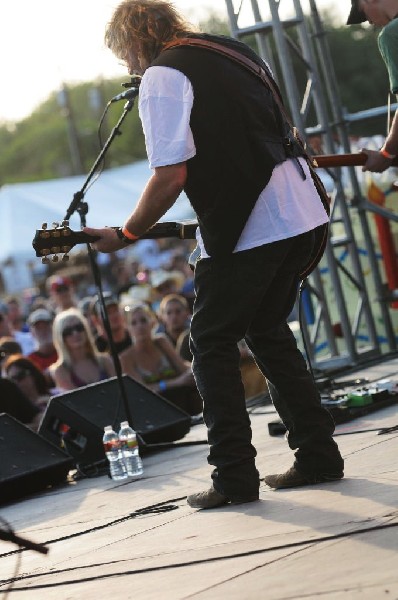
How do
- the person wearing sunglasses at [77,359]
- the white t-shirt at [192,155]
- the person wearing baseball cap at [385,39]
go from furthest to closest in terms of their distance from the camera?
1. the person wearing sunglasses at [77,359]
2. the person wearing baseball cap at [385,39]
3. the white t-shirt at [192,155]

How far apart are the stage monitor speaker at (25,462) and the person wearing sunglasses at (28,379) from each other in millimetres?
2424

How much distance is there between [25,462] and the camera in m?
6.81

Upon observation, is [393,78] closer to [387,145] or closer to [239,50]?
[387,145]

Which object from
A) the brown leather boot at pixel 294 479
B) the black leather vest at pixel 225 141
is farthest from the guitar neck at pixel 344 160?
the brown leather boot at pixel 294 479

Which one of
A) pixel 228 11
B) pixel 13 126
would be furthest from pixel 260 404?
pixel 13 126

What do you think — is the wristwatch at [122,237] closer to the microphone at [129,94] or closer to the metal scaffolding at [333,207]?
the microphone at [129,94]

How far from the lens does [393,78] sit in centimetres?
573

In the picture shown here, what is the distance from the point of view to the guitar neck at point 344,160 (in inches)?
246

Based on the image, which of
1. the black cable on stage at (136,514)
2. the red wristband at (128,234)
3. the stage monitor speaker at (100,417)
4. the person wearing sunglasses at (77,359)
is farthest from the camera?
the person wearing sunglasses at (77,359)

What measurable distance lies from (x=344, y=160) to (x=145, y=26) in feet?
6.51

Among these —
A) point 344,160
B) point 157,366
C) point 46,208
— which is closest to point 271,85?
point 344,160

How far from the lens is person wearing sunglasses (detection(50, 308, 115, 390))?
9695mm

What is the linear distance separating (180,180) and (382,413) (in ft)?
8.79

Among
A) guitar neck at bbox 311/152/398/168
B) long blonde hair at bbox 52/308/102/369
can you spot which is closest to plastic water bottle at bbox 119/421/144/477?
guitar neck at bbox 311/152/398/168
